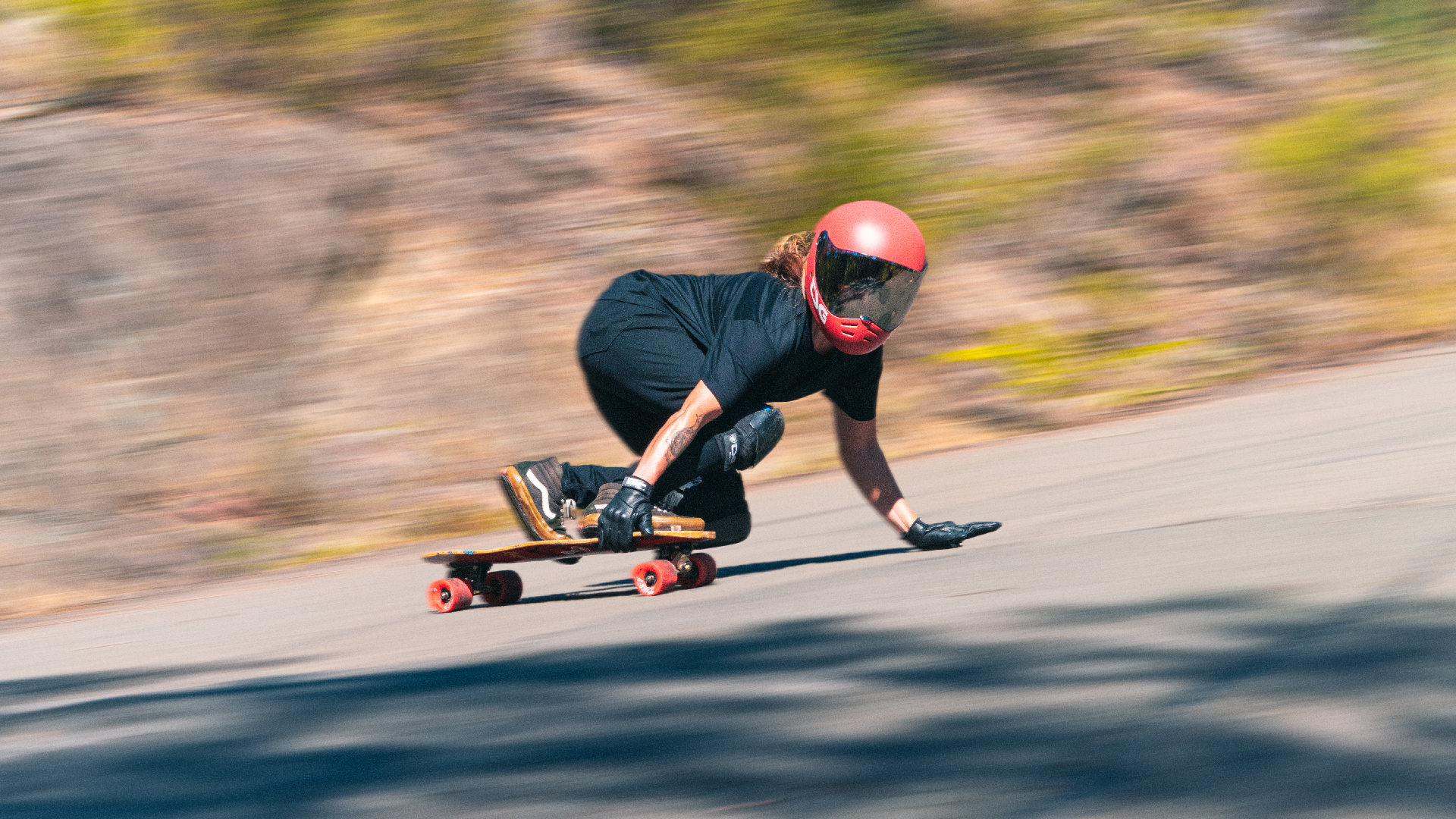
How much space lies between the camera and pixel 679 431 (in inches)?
178

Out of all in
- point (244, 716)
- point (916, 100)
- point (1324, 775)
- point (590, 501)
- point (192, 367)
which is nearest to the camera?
point (1324, 775)

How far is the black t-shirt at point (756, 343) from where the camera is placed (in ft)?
14.7

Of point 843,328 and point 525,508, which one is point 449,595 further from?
point 843,328

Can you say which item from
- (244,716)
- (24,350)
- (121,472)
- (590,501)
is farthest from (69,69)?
(244,716)

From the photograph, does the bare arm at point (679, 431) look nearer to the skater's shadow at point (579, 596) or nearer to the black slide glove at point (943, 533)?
the skater's shadow at point (579, 596)

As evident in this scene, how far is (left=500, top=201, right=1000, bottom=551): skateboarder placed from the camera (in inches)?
179

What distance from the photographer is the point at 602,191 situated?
1054cm

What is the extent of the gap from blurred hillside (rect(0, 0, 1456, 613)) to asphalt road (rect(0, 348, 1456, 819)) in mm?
2446

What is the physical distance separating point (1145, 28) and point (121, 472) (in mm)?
8736

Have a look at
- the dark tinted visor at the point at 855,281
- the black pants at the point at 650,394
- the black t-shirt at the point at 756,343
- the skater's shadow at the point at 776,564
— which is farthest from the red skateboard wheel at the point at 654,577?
the dark tinted visor at the point at 855,281

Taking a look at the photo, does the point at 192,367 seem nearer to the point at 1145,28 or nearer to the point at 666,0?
the point at 666,0

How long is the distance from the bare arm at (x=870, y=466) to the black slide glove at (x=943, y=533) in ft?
0.34

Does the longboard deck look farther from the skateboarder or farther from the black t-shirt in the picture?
the black t-shirt

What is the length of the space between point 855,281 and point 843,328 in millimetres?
156
